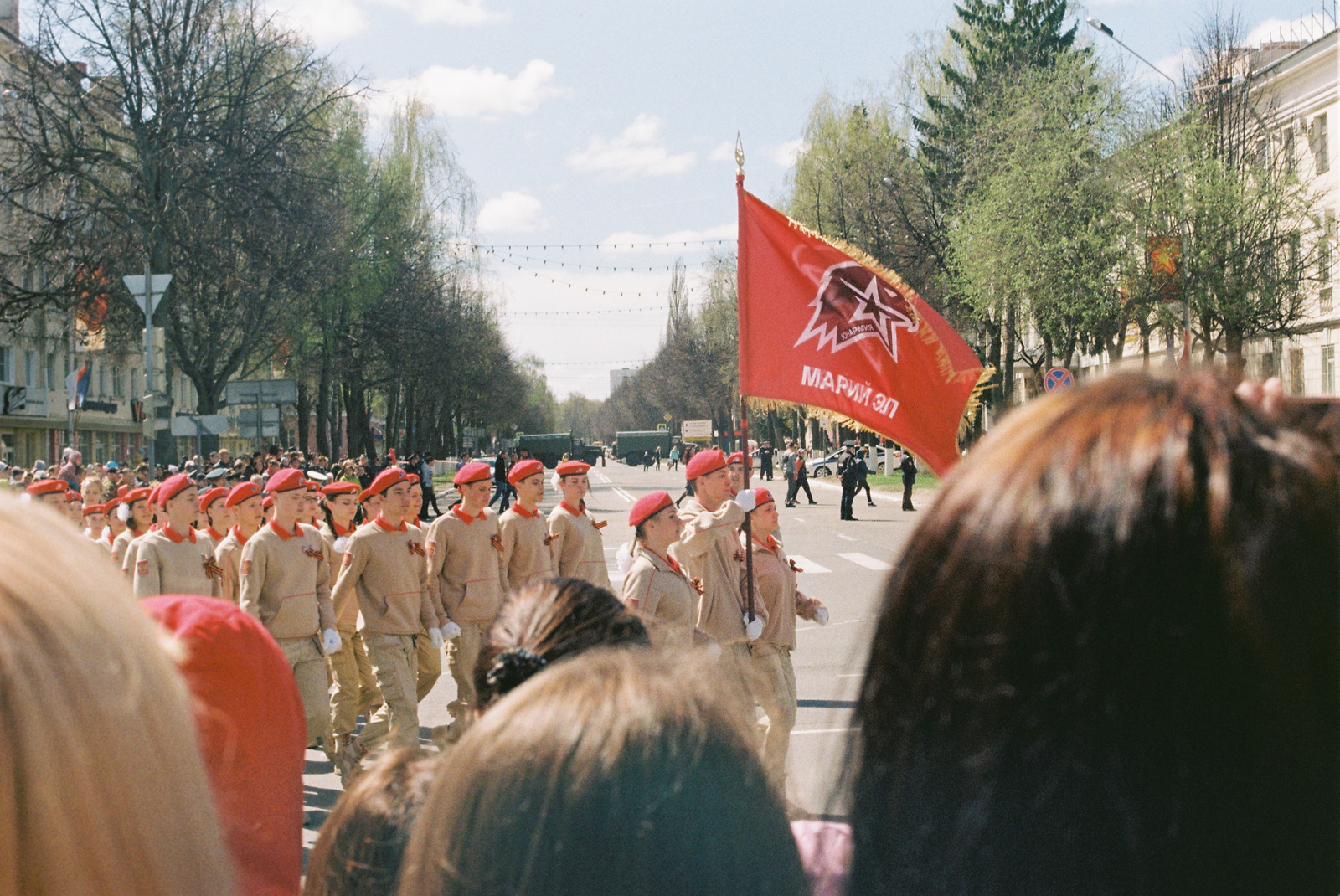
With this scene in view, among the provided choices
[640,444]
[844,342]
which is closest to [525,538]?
[844,342]

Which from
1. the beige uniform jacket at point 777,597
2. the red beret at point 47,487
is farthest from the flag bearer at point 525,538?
the red beret at point 47,487

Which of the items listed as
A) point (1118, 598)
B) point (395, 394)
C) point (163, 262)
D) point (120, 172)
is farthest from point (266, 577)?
point (395, 394)

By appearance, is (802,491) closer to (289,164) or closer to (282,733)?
(289,164)

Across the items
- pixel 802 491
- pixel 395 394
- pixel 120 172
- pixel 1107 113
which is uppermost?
pixel 1107 113

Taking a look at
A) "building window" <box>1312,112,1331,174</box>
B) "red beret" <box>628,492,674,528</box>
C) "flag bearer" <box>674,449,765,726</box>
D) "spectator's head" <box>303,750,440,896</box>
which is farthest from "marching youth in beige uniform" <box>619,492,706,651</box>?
"building window" <box>1312,112,1331,174</box>

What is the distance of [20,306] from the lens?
1053 inches

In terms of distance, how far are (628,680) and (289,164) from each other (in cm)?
2698

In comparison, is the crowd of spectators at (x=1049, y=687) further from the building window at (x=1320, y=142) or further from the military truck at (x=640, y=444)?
the military truck at (x=640, y=444)

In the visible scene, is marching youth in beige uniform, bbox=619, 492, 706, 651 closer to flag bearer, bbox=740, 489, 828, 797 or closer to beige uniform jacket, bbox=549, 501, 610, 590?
flag bearer, bbox=740, 489, 828, 797

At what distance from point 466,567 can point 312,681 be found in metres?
1.63

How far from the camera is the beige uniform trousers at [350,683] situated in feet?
26.5

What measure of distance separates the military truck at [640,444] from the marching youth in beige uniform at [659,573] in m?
91.5

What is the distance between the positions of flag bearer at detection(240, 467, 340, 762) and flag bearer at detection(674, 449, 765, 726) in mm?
2382

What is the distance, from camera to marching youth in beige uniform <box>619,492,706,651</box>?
647 centimetres
